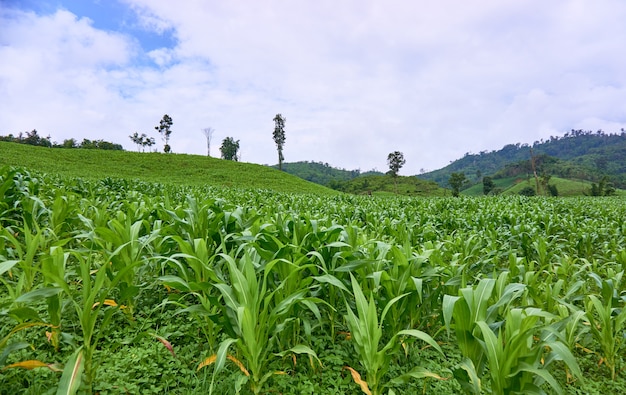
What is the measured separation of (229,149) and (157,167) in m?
42.5

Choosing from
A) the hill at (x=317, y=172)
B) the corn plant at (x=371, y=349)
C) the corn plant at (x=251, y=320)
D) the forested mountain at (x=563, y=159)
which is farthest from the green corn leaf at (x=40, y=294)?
the forested mountain at (x=563, y=159)

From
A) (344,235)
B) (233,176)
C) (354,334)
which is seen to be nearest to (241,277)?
(354,334)

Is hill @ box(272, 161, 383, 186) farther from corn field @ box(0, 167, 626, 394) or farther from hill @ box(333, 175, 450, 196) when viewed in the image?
corn field @ box(0, 167, 626, 394)

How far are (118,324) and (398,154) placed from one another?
60.5m

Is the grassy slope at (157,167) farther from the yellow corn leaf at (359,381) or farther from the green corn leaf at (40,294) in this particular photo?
the yellow corn leaf at (359,381)

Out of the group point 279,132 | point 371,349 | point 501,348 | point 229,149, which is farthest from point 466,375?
point 229,149

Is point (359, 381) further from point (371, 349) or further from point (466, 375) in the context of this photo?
point (466, 375)

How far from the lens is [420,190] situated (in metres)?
74.4

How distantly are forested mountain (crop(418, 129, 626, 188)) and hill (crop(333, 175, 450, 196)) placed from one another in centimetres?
3679

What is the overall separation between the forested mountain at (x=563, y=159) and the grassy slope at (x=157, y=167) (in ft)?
296

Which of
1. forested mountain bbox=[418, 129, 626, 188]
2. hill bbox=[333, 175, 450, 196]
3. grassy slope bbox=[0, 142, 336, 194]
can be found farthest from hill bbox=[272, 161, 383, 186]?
grassy slope bbox=[0, 142, 336, 194]

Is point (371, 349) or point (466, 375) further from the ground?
point (371, 349)

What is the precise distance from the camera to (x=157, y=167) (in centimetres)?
3225

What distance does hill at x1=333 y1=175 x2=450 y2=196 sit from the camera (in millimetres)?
71875
